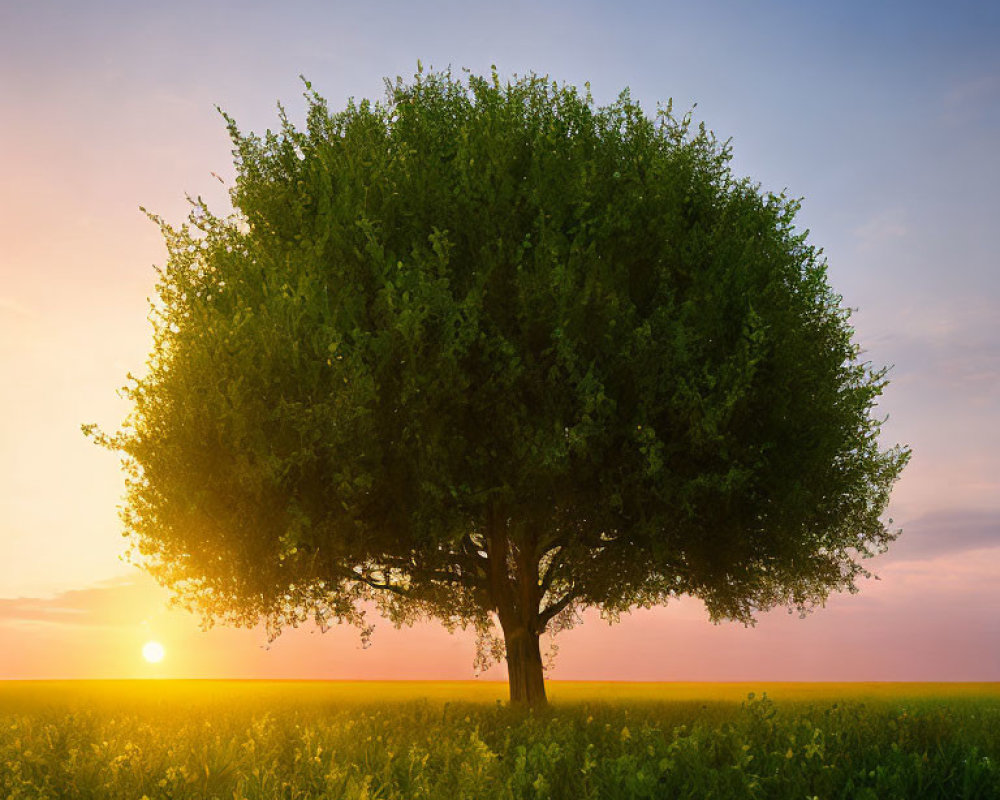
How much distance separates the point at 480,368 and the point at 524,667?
33.2 ft

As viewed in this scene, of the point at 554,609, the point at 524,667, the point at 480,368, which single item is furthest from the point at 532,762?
the point at 554,609

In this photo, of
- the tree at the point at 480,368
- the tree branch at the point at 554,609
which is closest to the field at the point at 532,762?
the tree at the point at 480,368

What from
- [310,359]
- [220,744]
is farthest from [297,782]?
[310,359]

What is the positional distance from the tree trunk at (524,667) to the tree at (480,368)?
2547 mm

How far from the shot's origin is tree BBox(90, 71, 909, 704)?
1827cm

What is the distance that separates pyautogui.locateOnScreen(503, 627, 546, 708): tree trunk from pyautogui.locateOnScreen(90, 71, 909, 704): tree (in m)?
2.55

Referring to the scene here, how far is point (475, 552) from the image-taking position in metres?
25.2

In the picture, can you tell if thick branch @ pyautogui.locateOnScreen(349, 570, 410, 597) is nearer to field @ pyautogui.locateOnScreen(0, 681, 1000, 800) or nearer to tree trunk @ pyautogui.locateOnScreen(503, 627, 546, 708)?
tree trunk @ pyautogui.locateOnScreen(503, 627, 546, 708)

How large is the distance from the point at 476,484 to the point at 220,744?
7.81m

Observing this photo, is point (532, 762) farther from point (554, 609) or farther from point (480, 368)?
point (554, 609)

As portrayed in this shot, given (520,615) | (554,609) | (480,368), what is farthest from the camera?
(554,609)

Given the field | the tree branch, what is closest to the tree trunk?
the tree branch

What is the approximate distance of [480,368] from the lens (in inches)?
755

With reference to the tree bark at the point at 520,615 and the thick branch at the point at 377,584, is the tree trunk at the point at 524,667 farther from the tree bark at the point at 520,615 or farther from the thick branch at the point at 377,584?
the thick branch at the point at 377,584
